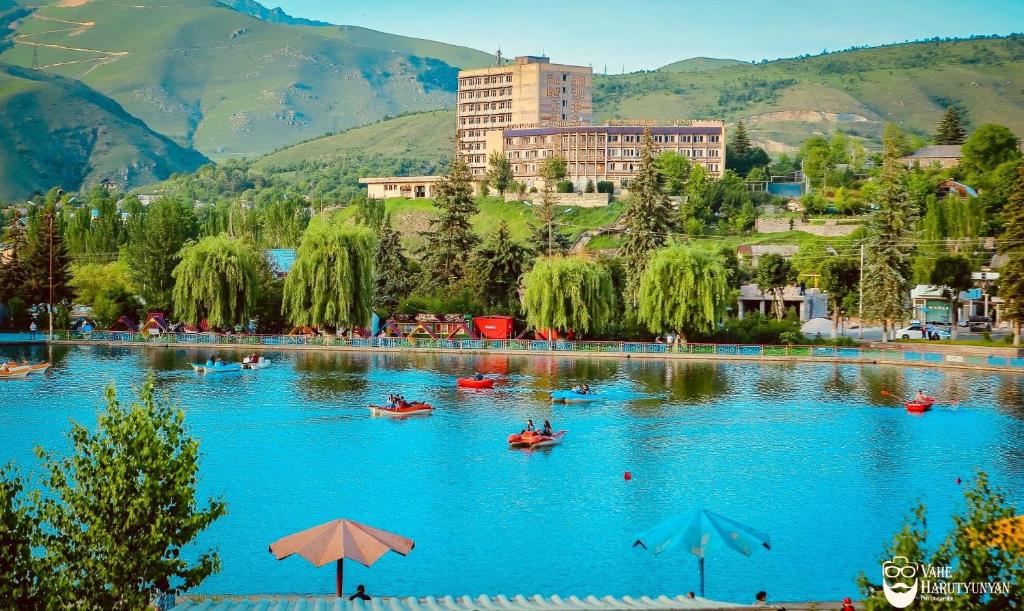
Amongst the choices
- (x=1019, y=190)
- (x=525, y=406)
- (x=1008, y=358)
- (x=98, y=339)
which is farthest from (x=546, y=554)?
(x=98, y=339)

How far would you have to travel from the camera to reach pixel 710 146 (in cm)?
16125

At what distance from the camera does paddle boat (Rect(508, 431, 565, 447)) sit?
1859 inches

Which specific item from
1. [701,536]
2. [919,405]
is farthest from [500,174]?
A: [701,536]

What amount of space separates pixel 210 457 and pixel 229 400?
14178 mm

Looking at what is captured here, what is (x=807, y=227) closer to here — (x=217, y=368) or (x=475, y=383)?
(x=475, y=383)

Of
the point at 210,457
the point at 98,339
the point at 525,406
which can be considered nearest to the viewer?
the point at 210,457

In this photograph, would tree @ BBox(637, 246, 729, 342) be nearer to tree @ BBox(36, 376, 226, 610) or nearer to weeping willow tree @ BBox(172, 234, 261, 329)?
weeping willow tree @ BBox(172, 234, 261, 329)

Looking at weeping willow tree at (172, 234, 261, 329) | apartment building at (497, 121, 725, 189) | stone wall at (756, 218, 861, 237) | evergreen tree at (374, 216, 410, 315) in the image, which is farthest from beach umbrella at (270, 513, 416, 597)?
apartment building at (497, 121, 725, 189)

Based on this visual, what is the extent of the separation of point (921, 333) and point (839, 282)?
25.0 ft

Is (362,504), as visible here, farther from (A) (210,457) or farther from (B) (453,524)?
(A) (210,457)

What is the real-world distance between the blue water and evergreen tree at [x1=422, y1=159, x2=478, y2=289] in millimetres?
29824

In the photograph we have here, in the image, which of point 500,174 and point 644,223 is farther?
point 500,174

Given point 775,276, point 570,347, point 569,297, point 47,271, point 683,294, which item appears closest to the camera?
point 683,294

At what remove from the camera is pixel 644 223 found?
9294 cm
